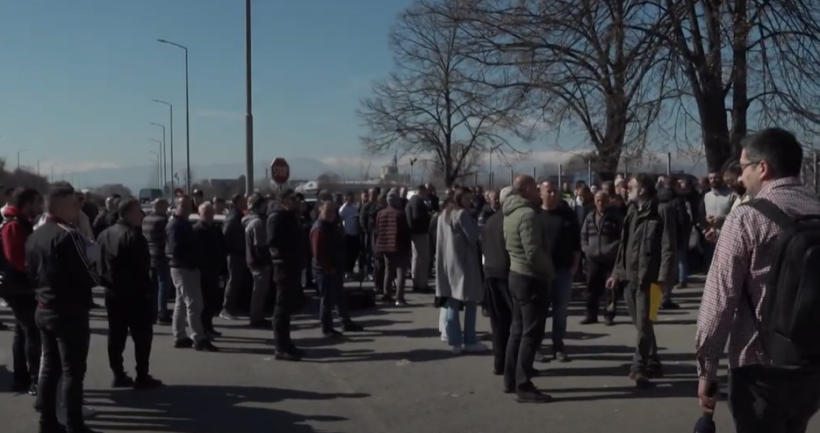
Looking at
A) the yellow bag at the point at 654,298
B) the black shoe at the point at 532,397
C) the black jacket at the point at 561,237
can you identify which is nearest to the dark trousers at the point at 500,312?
the black shoe at the point at 532,397

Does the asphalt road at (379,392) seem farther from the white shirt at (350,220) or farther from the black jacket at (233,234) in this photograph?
the white shirt at (350,220)

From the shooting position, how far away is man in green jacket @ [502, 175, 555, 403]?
25.5 feet

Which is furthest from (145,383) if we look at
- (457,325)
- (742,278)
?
(742,278)

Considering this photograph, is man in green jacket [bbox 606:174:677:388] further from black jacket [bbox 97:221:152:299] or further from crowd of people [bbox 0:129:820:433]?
black jacket [bbox 97:221:152:299]

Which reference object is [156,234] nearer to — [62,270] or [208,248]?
[208,248]

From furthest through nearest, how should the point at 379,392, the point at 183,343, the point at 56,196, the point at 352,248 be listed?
the point at 352,248
the point at 183,343
the point at 379,392
the point at 56,196

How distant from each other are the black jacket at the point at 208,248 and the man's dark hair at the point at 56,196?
3.62 meters

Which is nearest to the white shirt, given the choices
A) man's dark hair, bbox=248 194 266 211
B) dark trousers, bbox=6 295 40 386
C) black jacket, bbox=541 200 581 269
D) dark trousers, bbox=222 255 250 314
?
dark trousers, bbox=222 255 250 314

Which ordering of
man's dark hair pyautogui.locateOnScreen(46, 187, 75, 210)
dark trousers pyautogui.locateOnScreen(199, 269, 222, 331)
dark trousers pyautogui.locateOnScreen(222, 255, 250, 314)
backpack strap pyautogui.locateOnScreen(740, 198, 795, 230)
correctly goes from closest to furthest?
backpack strap pyautogui.locateOnScreen(740, 198, 795, 230)
man's dark hair pyautogui.locateOnScreen(46, 187, 75, 210)
dark trousers pyautogui.locateOnScreen(199, 269, 222, 331)
dark trousers pyautogui.locateOnScreen(222, 255, 250, 314)

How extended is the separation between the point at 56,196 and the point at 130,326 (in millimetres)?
2151

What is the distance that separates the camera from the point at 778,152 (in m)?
3.93

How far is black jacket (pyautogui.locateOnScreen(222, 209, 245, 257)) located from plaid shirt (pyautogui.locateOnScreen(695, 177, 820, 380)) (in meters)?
9.77

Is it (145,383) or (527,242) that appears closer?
(527,242)

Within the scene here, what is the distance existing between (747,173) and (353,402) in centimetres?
492
